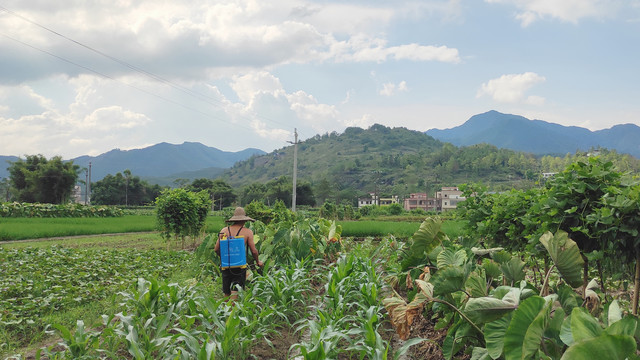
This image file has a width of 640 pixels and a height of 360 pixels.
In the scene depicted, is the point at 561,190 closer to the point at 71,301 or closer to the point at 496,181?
the point at 71,301

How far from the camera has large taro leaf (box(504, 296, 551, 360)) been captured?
6.21ft

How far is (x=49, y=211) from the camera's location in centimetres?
2923

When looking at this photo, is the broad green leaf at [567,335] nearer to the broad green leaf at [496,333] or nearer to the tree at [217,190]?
the broad green leaf at [496,333]

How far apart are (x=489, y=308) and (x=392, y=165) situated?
12065 centimetres

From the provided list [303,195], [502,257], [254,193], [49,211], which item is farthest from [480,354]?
[254,193]

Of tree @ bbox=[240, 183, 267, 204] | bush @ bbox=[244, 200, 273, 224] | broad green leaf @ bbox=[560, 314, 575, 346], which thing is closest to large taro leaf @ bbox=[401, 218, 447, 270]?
broad green leaf @ bbox=[560, 314, 575, 346]

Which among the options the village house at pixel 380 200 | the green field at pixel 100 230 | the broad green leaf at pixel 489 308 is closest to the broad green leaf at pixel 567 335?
the broad green leaf at pixel 489 308

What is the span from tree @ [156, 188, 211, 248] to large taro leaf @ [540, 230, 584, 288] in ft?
40.7

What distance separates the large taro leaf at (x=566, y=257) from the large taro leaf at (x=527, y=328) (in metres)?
1.02

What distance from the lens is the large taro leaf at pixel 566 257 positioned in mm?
2869

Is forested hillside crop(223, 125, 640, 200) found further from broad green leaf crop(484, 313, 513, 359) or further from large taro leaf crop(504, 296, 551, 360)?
large taro leaf crop(504, 296, 551, 360)

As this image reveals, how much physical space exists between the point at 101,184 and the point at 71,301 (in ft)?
231

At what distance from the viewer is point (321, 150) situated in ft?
→ 525

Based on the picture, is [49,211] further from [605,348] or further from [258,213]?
[605,348]
